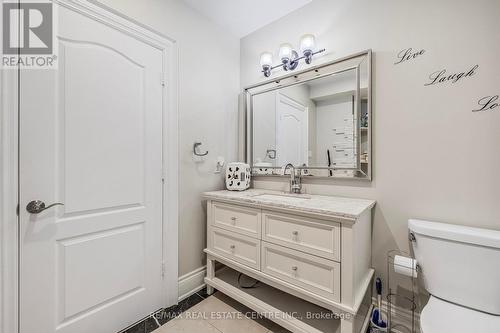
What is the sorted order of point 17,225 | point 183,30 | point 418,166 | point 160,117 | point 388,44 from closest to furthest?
point 17,225, point 418,166, point 388,44, point 160,117, point 183,30

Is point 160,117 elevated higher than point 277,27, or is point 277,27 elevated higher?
point 277,27

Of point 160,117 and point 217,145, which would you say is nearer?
point 160,117

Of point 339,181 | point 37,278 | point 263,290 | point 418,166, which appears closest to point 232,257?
point 263,290

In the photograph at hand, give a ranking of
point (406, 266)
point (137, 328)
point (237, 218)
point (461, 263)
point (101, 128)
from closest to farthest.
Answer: point (461, 263)
point (406, 266)
point (101, 128)
point (137, 328)
point (237, 218)

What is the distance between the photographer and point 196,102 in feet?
6.27

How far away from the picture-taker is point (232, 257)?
166cm

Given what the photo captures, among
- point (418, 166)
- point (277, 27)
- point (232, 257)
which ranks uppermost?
point (277, 27)

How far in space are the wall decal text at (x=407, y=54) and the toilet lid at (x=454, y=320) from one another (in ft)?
4.68

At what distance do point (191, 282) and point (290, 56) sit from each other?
212 cm

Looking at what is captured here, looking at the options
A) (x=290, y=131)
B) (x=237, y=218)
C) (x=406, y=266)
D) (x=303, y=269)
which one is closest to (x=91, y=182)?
(x=237, y=218)

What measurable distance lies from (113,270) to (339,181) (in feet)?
5.58

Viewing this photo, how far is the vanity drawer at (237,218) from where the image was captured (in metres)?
1.52

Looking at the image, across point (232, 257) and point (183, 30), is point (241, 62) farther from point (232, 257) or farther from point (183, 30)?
point (232, 257)
